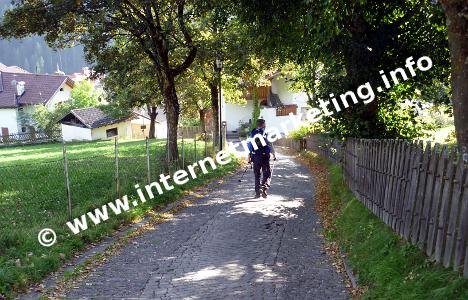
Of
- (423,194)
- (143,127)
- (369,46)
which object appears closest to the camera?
(423,194)

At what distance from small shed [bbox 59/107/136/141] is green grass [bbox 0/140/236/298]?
39597 millimetres

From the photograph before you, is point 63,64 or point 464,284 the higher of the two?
point 63,64

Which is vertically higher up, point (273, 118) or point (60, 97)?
point (60, 97)

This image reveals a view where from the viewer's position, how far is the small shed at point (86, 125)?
55.0 m

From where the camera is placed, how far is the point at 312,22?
760 cm

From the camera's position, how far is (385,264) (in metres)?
5.24

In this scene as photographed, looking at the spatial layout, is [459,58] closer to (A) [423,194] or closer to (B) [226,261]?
(A) [423,194]

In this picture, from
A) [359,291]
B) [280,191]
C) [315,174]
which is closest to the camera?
[359,291]

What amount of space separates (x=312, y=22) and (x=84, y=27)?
Answer: 9696mm

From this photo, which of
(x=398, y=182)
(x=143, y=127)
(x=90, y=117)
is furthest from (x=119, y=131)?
(x=398, y=182)

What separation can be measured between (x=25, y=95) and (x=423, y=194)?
65040 millimetres

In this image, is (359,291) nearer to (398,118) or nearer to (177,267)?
(177,267)

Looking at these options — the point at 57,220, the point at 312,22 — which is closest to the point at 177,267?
the point at 57,220

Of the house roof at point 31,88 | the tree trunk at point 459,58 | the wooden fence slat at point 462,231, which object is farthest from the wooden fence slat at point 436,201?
the house roof at point 31,88
